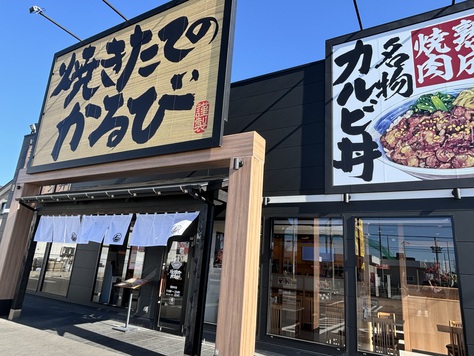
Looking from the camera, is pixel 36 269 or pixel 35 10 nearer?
pixel 35 10

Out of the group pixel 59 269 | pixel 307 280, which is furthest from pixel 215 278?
pixel 59 269

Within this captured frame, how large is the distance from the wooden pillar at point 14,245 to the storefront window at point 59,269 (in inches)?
90.6

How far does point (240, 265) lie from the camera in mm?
4930

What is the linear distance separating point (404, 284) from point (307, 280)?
73.9 inches

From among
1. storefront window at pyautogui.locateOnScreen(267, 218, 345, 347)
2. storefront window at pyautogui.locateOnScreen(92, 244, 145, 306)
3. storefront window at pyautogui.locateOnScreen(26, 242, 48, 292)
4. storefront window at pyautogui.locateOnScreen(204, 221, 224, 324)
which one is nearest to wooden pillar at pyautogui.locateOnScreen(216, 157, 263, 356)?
storefront window at pyautogui.locateOnScreen(267, 218, 345, 347)

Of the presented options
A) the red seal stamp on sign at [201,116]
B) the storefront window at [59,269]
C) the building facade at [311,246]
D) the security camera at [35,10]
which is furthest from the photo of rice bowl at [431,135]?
the storefront window at [59,269]

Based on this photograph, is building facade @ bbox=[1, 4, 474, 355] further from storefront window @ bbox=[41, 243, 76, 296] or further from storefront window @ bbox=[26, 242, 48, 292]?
storefront window @ bbox=[26, 242, 48, 292]

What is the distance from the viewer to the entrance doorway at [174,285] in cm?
754

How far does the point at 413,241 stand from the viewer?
19.2 feet

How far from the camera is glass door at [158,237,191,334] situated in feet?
24.7

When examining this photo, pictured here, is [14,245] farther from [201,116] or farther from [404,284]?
[404,284]

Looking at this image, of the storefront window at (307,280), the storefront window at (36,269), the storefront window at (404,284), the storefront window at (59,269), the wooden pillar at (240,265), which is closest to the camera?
the wooden pillar at (240,265)

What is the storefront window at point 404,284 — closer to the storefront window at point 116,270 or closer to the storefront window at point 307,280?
the storefront window at point 307,280

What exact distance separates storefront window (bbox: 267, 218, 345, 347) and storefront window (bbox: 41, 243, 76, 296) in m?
7.73
